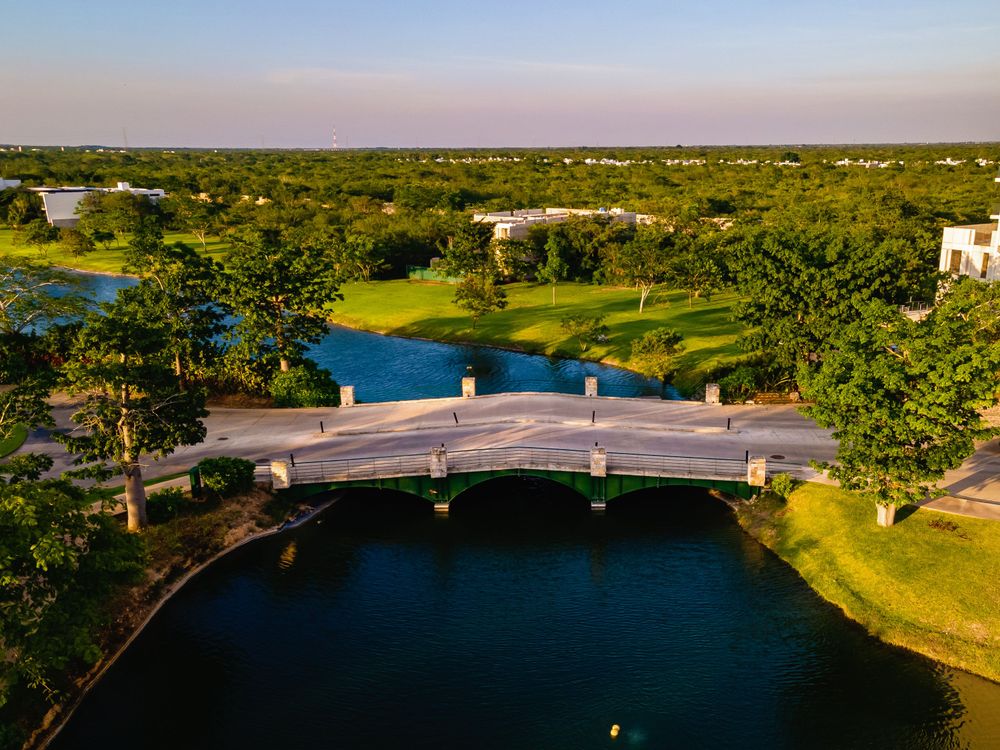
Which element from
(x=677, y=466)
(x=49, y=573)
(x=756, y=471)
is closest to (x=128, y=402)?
(x=49, y=573)

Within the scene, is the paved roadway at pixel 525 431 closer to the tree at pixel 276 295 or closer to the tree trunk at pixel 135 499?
the tree at pixel 276 295

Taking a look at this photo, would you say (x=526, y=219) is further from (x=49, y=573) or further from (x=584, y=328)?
(x=49, y=573)

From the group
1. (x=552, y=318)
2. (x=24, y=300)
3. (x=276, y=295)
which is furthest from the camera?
(x=552, y=318)

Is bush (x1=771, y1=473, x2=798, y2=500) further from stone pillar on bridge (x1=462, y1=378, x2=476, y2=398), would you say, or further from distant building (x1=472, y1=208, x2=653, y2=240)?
distant building (x1=472, y1=208, x2=653, y2=240)

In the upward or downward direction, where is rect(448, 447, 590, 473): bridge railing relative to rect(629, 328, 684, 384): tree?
downward

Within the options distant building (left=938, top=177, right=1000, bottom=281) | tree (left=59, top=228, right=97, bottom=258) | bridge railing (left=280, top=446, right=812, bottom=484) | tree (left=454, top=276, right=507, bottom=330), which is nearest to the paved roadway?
bridge railing (left=280, top=446, right=812, bottom=484)

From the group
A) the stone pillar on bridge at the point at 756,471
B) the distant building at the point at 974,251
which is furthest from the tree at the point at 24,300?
the distant building at the point at 974,251

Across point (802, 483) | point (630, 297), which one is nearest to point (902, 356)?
point (802, 483)
